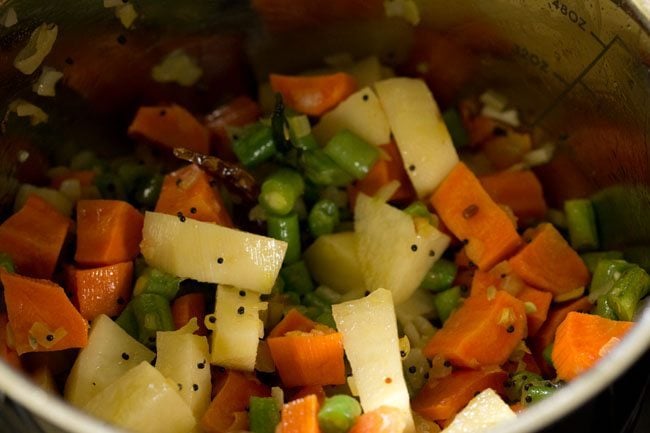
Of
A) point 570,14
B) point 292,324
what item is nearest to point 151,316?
point 292,324

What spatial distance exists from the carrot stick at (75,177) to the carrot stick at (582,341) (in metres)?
1.10

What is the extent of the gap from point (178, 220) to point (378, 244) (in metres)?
0.43

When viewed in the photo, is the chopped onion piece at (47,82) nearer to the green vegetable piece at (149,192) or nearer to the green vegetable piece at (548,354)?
the green vegetable piece at (149,192)

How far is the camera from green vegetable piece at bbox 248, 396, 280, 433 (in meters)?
1.63

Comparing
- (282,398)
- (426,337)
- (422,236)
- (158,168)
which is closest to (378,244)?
(422,236)

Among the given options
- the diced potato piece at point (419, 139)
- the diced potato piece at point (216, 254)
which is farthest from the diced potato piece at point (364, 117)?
the diced potato piece at point (216, 254)

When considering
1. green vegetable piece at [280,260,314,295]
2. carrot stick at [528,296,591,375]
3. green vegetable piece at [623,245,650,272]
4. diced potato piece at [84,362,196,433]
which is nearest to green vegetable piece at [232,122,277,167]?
green vegetable piece at [280,260,314,295]

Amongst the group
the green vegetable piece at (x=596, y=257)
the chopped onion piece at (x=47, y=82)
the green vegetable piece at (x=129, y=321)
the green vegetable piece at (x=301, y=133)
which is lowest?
the green vegetable piece at (x=129, y=321)

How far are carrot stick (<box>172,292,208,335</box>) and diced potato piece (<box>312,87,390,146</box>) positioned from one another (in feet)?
1.75

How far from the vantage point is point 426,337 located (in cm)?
188

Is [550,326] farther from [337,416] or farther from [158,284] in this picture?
[158,284]

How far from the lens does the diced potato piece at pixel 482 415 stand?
151cm

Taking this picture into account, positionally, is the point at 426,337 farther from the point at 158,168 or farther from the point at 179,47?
the point at 179,47

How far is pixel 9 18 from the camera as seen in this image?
1781mm
